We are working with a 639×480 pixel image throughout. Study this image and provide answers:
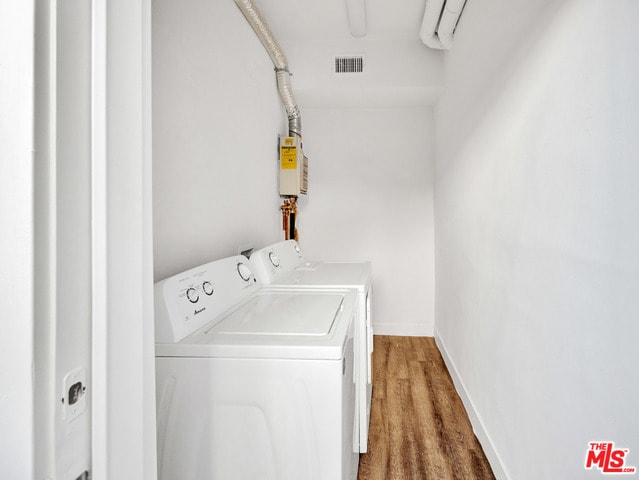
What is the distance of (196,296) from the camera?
3.89ft

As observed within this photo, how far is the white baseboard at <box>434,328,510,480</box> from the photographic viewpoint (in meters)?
1.53

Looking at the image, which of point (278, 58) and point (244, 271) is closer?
point (244, 271)

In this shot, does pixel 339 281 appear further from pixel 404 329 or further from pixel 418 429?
pixel 404 329

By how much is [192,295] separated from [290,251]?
1339 mm

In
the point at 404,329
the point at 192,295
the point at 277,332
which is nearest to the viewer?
the point at 277,332

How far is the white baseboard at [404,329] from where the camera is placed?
3.50 m

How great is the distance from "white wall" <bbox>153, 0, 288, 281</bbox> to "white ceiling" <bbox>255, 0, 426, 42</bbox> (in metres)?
0.36

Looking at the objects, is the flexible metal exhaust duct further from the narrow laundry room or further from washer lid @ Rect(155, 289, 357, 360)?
washer lid @ Rect(155, 289, 357, 360)

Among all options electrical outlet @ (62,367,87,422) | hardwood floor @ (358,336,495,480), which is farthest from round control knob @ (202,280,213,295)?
hardwood floor @ (358,336,495,480)

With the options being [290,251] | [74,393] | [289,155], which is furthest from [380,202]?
[74,393]

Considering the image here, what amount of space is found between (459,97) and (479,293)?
4.14 feet

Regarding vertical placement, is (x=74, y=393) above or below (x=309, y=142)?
below

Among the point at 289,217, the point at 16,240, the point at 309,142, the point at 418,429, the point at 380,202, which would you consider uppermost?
the point at 309,142

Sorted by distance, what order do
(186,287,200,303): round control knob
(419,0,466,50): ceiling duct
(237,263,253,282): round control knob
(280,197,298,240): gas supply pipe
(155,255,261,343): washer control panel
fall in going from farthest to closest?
(280,197,298,240): gas supply pipe, (419,0,466,50): ceiling duct, (237,263,253,282): round control knob, (186,287,200,303): round control knob, (155,255,261,343): washer control panel
